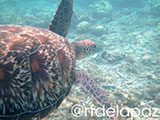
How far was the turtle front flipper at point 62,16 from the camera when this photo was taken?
319 centimetres

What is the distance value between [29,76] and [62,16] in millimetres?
2326

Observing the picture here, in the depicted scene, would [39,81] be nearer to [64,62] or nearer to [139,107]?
[64,62]

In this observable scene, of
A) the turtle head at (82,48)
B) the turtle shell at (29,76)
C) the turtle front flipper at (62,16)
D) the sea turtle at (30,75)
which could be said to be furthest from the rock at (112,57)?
the turtle shell at (29,76)

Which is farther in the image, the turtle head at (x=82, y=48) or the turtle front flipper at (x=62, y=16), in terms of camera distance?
the turtle front flipper at (x=62, y=16)

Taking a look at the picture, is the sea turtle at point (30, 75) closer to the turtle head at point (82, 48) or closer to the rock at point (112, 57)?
the turtle head at point (82, 48)

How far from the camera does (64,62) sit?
1.98m

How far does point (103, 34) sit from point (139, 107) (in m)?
7.17

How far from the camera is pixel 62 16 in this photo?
3.24 metres

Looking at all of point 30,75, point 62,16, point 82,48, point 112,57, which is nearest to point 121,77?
point 112,57

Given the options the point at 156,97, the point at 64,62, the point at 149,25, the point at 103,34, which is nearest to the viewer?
the point at 64,62

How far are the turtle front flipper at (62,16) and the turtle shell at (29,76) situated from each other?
150 cm

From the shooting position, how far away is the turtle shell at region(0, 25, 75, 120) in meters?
1.33

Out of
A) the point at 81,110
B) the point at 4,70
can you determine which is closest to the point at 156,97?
the point at 81,110

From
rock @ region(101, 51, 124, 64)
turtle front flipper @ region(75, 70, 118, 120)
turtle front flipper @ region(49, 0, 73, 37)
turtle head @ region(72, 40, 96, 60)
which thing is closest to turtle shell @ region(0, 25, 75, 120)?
turtle front flipper @ region(75, 70, 118, 120)
